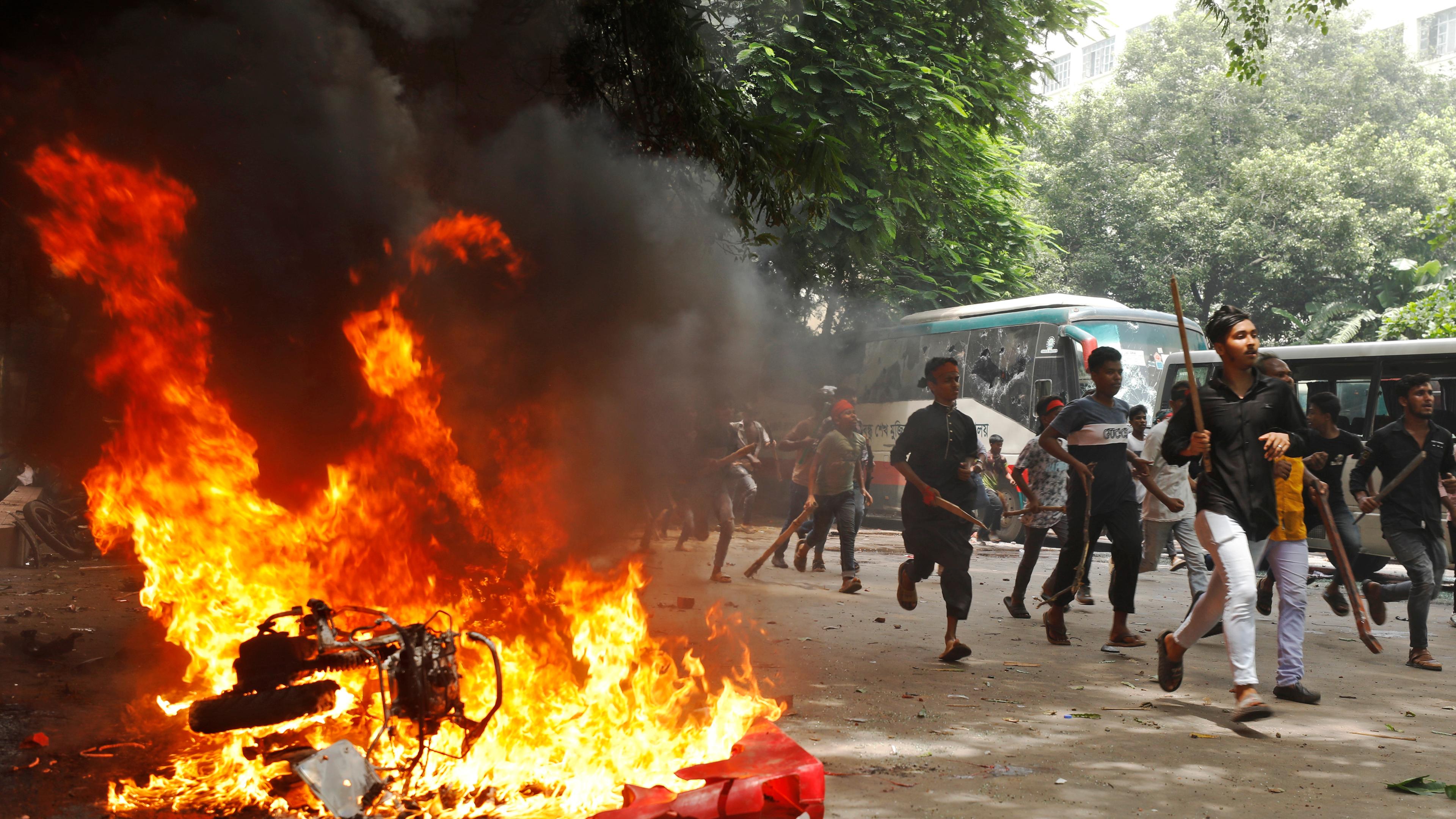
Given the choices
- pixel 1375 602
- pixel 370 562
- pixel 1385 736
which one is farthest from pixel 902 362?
pixel 370 562

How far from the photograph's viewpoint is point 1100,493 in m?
6.14

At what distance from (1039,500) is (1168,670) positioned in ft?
10.7

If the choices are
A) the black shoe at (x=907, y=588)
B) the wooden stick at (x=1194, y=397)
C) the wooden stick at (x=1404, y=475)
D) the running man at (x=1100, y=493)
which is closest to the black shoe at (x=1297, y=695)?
the wooden stick at (x=1194, y=397)

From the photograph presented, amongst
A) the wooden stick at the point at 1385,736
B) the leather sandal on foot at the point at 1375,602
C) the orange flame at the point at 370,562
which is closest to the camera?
the orange flame at the point at 370,562

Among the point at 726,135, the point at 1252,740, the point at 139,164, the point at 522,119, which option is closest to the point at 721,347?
the point at 726,135

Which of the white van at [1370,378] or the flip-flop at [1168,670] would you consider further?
the white van at [1370,378]

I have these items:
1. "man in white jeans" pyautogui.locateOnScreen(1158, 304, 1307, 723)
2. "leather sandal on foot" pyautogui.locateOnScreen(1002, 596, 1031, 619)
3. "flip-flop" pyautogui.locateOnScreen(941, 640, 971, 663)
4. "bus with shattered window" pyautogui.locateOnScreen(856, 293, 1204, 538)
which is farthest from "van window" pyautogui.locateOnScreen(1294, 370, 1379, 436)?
"flip-flop" pyautogui.locateOnScreen(941, 640, 971, 663)

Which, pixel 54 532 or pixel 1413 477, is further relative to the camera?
pixel 54 532

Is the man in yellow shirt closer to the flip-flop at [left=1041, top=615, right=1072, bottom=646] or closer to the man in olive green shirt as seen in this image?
the flip-flop at [left=1041, top=615, right=1072, bottom=646]

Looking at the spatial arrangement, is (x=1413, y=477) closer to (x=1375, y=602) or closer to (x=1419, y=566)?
(x=1419, y=566)

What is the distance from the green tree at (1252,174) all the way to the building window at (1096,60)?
3173 cm

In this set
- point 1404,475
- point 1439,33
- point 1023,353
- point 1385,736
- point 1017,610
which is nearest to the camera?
point 1385,736

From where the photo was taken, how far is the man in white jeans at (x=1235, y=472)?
176 inches

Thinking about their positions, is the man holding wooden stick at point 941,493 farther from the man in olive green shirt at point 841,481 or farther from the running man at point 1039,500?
the man in olive green shirt at point 841,481
